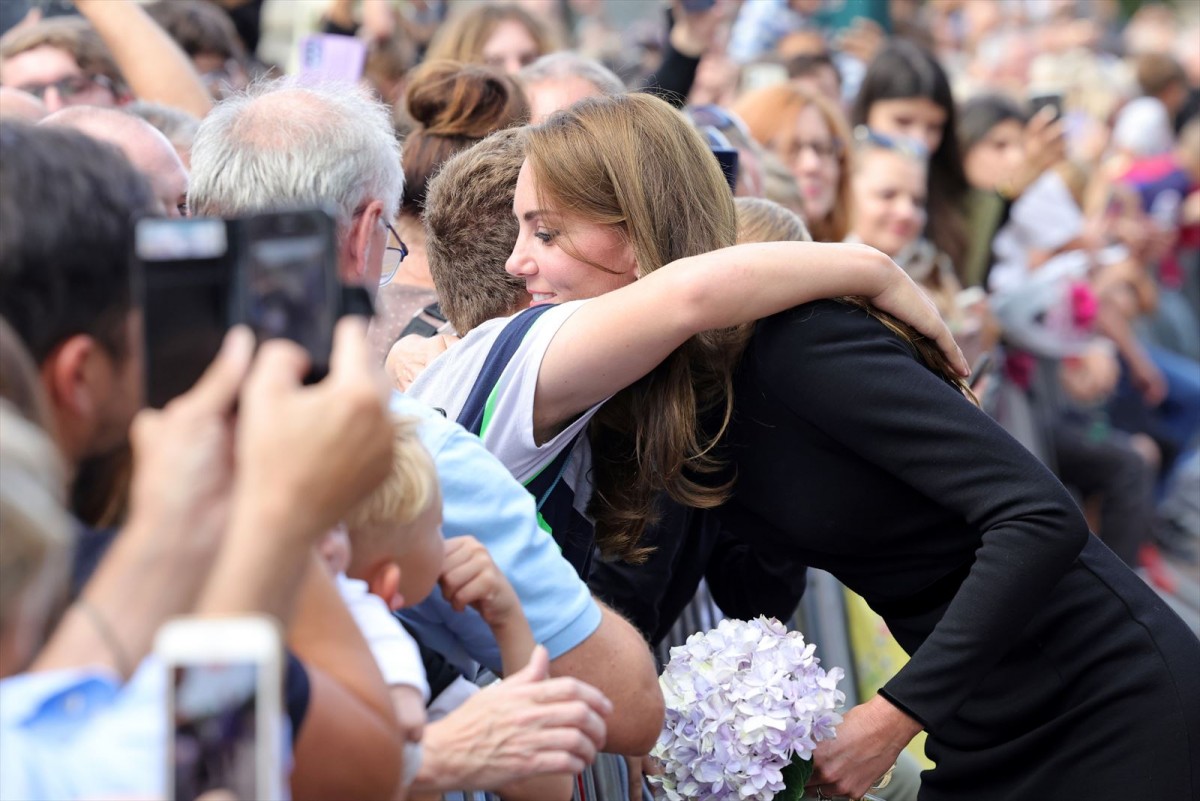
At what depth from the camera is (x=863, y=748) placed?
2436 millimetres

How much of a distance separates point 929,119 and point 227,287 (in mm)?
5736

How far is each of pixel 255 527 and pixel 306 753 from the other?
329 millimetres

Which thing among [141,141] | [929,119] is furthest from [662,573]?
[929,119]

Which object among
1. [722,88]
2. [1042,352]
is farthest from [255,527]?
[722,88]

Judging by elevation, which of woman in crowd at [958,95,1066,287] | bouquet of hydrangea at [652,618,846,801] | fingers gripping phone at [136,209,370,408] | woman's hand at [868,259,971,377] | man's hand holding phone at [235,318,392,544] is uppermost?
fingers gripping phone at [136,209,370,408]

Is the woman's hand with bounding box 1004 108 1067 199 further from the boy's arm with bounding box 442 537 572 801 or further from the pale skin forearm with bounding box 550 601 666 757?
the boy's arm with bounding box 442 537 572 801

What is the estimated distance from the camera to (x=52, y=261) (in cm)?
144

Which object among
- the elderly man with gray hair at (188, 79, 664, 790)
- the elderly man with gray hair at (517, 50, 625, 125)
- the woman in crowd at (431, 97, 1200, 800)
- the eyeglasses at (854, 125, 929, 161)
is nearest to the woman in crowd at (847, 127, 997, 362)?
the eyeglasses at (854, 125, 929, 161)

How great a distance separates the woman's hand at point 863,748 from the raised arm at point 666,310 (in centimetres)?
68

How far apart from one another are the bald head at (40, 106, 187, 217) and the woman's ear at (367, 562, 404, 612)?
5.33ft

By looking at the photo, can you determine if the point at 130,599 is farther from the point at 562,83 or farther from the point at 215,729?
the point at 562,83

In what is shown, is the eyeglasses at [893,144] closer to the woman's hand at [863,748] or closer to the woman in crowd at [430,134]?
the woman in crowd at [430,134]

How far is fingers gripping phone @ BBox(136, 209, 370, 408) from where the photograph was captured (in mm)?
1354

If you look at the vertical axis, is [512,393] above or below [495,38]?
above
